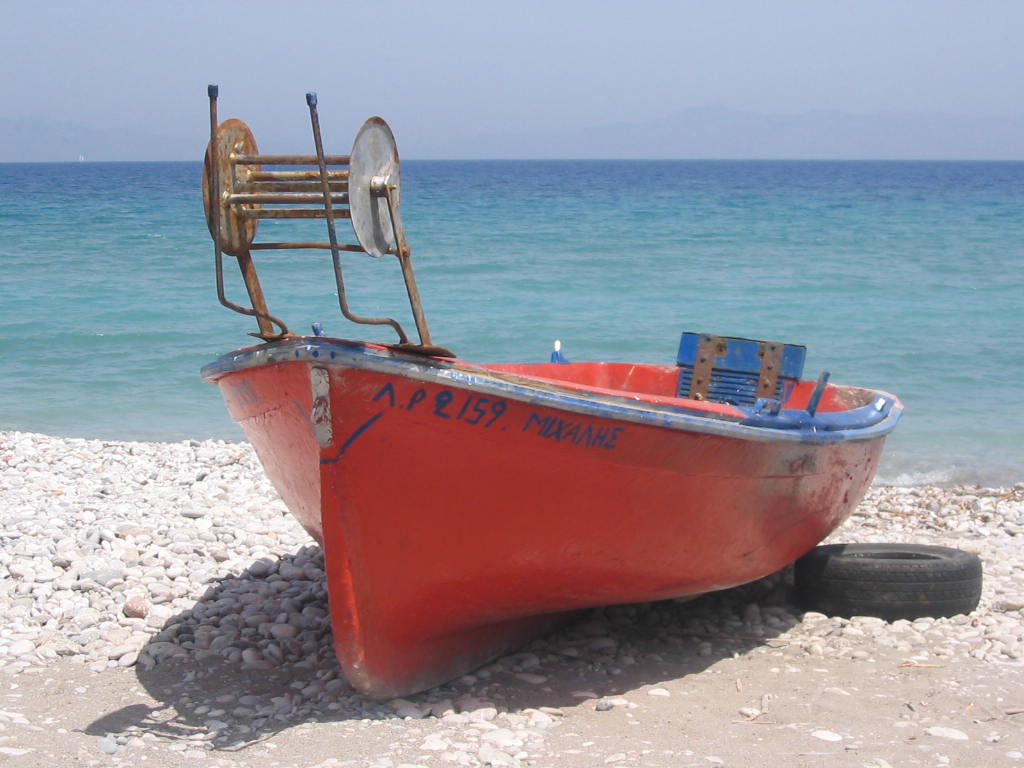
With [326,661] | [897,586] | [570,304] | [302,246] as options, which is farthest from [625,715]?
[570,304]

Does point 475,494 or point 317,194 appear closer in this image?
point 317,194

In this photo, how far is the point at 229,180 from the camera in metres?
4.33

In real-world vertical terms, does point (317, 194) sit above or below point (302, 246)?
above

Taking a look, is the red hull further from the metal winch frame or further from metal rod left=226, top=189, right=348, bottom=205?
metal rod left=226, top=189, right=348, bottom=205

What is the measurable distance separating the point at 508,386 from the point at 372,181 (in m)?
0.87

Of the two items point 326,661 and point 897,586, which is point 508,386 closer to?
point 326,661

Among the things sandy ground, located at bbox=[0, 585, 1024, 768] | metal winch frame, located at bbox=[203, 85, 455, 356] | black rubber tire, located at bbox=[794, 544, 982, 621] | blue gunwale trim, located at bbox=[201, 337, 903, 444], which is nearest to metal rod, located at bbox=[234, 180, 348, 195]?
metal winch frame, located at bbox=[203, 85, 455, 356]

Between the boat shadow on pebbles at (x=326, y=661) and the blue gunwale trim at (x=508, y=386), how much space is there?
1.16 metres

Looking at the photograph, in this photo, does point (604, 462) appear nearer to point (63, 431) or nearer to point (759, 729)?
point (759, 729)

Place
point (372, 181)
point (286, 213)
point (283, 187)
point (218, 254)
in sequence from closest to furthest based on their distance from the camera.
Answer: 1. point (372, 181)
2. point (218, 254)
3. point (286, 213)
4. point (283, 187)

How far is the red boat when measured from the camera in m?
4.24

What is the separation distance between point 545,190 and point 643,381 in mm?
55893

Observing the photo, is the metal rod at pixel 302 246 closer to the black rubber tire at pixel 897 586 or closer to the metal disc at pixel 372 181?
the metal disc at pixel 372 181

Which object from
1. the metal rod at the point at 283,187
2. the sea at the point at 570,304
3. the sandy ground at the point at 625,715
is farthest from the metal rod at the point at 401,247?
the sea at the point at 570,304
